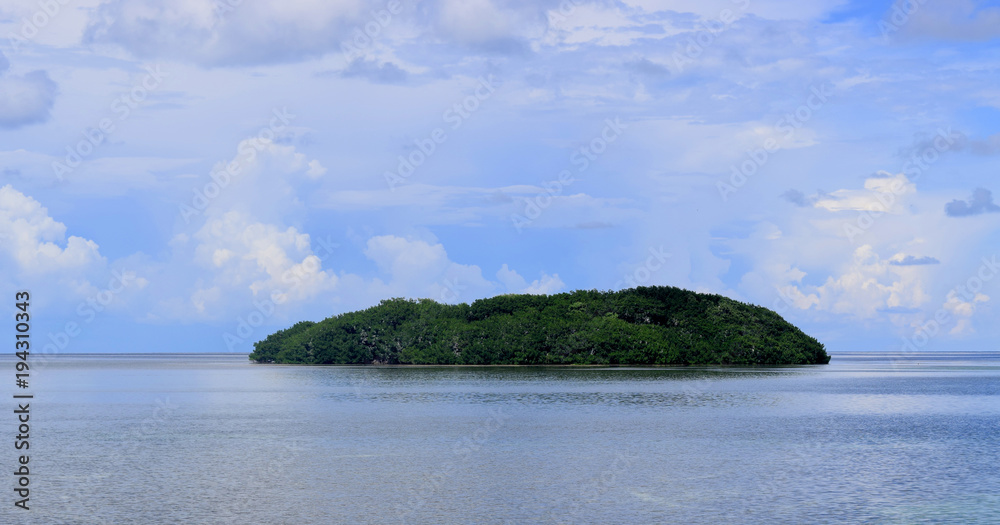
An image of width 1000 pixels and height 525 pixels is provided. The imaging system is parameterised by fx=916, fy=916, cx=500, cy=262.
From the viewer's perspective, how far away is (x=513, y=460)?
3638cm

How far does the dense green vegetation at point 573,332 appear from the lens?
454 ft

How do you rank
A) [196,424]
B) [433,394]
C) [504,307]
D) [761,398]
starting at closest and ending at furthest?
[196,424], [761,398], [433,394], [504,307]

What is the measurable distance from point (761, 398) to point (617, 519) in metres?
46.8

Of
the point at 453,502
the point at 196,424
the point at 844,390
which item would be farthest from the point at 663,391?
the point at 453,502

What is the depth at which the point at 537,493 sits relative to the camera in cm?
2923

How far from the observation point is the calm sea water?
26.7 metres

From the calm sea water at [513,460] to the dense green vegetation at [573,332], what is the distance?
6863 centimetres

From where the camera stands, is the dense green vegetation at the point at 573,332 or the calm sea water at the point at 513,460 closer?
the calm sea water at the point at 513,460

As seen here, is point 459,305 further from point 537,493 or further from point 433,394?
point 537,493

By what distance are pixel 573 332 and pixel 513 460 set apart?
10233 centimetres

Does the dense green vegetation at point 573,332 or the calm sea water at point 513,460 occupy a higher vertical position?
the dense green vegetation at point 573,332

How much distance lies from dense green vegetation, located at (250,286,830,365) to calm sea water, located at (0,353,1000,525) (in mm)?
68634

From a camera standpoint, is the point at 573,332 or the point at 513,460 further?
the point at 573,332

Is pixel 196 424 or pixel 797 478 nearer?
pixel 797 478
